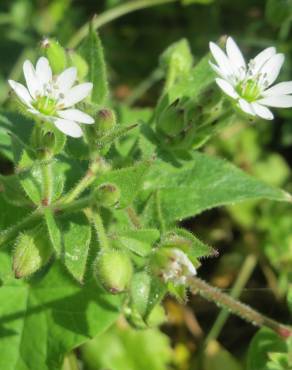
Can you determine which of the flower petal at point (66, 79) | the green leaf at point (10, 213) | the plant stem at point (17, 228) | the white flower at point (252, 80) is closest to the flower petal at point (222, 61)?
the white flower at point (252, 80)

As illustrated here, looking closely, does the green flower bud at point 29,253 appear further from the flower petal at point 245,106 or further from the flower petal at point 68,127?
the flower petal at point 245,106

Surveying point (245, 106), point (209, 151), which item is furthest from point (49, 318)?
point (209, 151)

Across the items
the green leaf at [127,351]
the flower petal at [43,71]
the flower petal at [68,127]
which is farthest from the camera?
the green leaf at [127,351]

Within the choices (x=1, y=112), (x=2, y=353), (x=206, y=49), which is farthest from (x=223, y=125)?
(x=206, y=49)

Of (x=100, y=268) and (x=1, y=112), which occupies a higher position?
(x=1, y=112)

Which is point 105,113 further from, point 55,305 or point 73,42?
point 73,42
